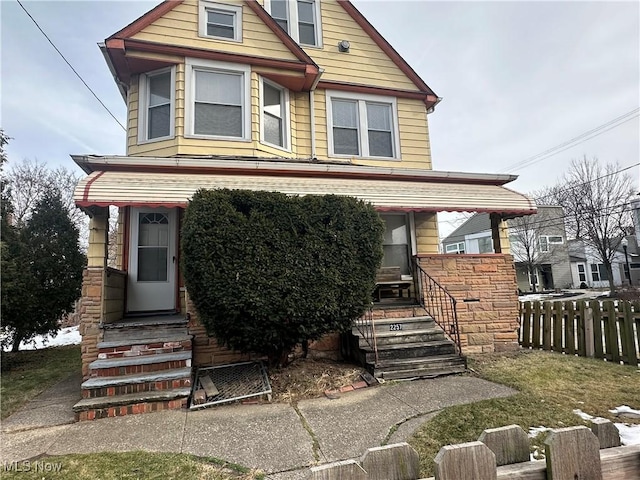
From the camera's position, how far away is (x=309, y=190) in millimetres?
6723

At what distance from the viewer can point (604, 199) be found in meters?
25.0

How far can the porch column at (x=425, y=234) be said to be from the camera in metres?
8.52

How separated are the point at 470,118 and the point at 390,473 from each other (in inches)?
929

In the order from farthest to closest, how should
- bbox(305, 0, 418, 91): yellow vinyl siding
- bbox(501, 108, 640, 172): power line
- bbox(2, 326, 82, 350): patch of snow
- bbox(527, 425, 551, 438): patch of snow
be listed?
bbox(501, 108, 640, 172): power line, bbox(2, 326, 82, 350): patch of snow, bbox(305, 0, 418, 91): yellow vinyl siding, bbox(527, 425, 551, 438): patch of snow

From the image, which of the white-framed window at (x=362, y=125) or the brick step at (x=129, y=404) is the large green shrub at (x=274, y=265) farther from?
the white-framed window at (x=362, y=125)

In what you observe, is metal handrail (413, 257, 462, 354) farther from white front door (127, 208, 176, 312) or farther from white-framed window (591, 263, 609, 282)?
white-framed window (591, 263, 609, 282)

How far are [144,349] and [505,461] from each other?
5.41m

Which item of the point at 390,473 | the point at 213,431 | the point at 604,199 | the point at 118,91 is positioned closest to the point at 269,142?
the point at 118,91

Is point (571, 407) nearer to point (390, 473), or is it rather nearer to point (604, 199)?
point (390, 473)

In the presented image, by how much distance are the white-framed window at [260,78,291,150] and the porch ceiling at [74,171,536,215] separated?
223 centimetres

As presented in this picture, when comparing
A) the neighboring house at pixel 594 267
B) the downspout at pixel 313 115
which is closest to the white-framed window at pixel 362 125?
Answer: the downspout at pixel 313 115

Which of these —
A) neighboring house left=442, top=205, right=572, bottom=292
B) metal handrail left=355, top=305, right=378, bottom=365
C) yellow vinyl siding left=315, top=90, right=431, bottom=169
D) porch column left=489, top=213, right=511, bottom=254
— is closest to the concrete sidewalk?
metal handrail left=355, top=305, right=378, bottom=365

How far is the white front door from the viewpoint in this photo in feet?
23.9

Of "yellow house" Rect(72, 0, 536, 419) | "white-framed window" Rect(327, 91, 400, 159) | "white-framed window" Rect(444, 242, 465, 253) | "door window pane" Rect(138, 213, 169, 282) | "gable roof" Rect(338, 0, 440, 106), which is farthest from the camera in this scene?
"white-framed window" Rect(444, 242, 465, 253)
